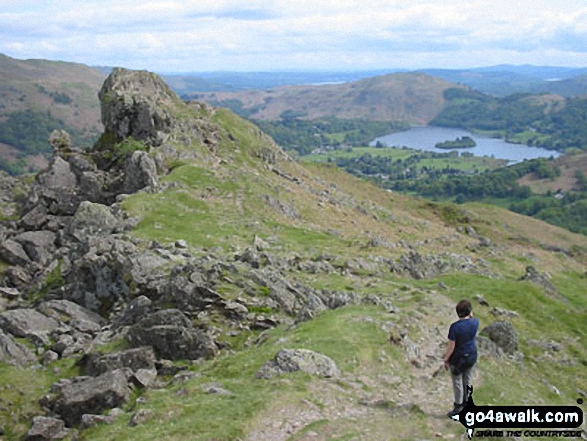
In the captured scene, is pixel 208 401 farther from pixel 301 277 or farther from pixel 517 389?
pixel 301 277

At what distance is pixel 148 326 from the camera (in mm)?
26141

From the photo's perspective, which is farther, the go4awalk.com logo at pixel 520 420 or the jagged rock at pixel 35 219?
the jagged rock at pixel 35 219

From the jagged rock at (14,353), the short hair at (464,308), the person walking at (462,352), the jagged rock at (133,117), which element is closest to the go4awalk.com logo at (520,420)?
the person walking at (462,352)

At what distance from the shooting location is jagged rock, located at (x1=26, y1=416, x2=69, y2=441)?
20312 millimetres

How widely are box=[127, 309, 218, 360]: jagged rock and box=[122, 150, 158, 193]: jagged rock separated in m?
32.6

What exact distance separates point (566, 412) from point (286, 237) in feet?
105

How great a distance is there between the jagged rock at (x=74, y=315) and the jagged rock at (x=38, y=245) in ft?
48.7

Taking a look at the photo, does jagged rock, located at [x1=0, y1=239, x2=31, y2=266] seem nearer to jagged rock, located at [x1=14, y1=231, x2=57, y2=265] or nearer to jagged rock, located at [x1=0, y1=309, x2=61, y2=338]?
jagged rock, located at [x1=14, y1=231, x2=57, y2=265]

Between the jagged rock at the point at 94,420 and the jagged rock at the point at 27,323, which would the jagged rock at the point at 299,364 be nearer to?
the jagged rock at the point at 94,420

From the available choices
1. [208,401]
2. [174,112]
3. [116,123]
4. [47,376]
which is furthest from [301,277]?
[174,112]

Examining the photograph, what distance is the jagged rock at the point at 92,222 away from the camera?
44.8 metres

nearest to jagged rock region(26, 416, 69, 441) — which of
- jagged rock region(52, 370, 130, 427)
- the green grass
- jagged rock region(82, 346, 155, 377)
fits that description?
jagged rock region(52, 370, 130, 427)

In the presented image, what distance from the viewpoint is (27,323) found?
30375mm

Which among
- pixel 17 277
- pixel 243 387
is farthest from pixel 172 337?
pixel 17 277
